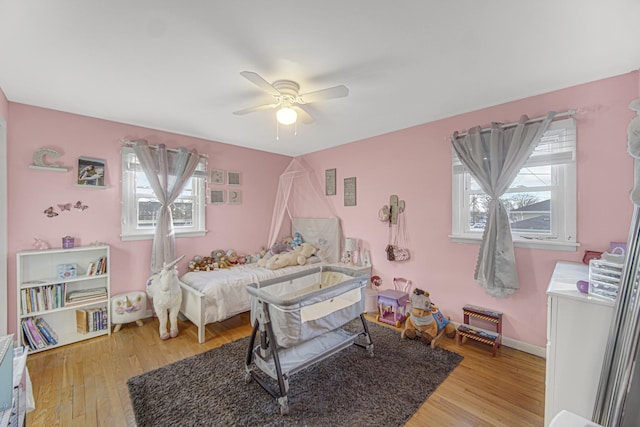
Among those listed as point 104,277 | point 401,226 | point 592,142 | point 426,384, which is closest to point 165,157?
point 104,277

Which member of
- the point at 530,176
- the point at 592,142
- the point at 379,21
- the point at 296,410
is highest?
the point at 379,21

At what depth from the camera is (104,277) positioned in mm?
2926

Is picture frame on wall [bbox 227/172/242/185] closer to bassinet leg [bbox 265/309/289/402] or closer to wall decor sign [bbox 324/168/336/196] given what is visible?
wall decor sign [bbox 324/168/336/196]

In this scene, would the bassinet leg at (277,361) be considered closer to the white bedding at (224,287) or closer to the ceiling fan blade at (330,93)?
the white bedding at (224,287)

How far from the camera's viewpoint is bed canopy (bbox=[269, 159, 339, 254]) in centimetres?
424

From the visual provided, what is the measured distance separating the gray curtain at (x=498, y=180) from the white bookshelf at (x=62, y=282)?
3.95 m

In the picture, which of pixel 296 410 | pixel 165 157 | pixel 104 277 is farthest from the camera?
pixel 165 157

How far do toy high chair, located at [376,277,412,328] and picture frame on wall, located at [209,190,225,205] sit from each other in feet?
8.67

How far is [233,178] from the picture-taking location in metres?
4.07

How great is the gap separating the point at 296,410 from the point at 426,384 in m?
1.02

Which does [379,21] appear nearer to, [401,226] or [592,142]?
[592,142]

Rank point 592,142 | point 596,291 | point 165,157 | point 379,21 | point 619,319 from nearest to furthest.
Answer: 1. point 619,319
2. point 596,291
3. point 379,21
4. point 592,142
5. point 165,157

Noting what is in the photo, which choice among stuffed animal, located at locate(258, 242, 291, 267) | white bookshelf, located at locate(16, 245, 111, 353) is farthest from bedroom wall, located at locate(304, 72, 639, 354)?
white bookshelf, located at locate(16, 245, 111, 353)

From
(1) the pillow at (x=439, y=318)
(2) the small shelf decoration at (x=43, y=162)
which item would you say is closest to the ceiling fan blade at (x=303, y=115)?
(1) the pillow at (x=439, y=318)
